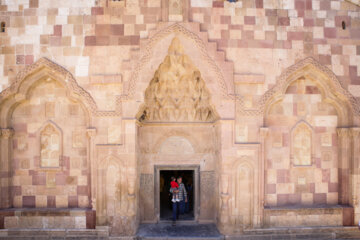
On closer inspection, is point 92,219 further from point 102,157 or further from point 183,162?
point 183,162

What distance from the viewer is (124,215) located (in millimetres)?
8258

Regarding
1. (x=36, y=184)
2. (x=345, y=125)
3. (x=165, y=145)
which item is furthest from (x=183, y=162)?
(x=345, y=125)

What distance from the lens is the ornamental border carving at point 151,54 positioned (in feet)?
27.3

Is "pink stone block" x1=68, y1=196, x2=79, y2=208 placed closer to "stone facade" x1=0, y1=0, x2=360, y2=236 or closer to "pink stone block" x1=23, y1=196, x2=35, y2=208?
"stone facade" x1=0, y1=0, x2=360, y2=236

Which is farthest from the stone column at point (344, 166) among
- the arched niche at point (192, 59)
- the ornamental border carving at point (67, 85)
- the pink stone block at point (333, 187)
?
the ornamental border carving at point (67, 85)

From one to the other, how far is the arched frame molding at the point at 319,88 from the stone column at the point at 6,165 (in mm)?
7093

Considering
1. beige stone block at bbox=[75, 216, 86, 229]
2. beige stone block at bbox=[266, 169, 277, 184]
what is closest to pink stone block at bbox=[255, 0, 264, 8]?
beige stone block at bbox=[266, 169, 277, 184]

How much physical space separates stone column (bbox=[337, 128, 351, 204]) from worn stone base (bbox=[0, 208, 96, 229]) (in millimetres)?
7656

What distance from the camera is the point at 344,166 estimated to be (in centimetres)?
886

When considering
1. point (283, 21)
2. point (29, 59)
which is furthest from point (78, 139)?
point (283, 21)

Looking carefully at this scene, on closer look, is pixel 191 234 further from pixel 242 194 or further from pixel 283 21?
pixel 283 21

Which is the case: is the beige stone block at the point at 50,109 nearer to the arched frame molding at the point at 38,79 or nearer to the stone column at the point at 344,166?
the arched frame molding at the point at 38,79

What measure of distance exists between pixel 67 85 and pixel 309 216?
27.2 feet

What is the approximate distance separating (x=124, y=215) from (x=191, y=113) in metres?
3.80
